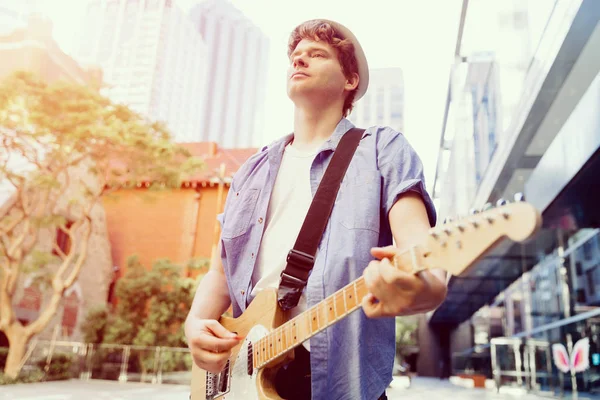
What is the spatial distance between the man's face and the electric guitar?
556mm

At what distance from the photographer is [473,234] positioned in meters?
0.74

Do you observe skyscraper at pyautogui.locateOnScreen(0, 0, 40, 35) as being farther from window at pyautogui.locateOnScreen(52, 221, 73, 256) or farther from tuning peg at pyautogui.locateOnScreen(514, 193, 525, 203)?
tuning peg at pyautogui.locateOnScreen(514, 193, 525, 203)

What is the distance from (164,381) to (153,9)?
810 centimetres

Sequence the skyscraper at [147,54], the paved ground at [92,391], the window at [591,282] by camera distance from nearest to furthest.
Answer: the paved ground at [92,391], the skyscraper at [147,54], the window at [591,282]

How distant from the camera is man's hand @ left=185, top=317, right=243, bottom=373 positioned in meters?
1.17

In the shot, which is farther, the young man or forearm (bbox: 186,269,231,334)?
forearm (bbox: 186,269,231,334)

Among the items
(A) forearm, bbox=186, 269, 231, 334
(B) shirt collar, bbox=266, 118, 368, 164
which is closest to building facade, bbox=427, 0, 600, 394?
(B) shirt collar, bbox=266, 118, 368, 164

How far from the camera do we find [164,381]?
11117 mm

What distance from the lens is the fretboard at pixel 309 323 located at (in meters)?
0.88

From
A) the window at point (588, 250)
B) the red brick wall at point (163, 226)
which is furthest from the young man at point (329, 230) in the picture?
the red brick wall at point (163, 226)

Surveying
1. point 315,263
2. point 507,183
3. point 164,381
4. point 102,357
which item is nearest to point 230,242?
point 315,263

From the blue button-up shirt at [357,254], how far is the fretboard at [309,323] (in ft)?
0.18

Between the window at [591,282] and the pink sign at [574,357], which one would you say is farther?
the pink sign at [574,357]

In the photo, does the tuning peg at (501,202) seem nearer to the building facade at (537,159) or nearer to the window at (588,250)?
the building facade at (537,159)
